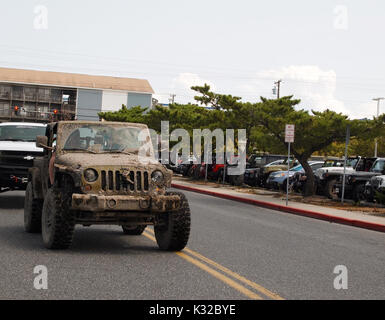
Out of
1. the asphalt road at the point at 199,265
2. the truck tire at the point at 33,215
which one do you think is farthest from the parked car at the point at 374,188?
the truck tire at the point at 33,215

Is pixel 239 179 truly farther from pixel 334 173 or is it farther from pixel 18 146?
pixel 18 146

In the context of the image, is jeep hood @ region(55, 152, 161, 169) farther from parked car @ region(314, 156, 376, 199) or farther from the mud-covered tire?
parked car @ region(314, 156, 376, 199)

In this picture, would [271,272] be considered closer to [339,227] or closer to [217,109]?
[339,227]

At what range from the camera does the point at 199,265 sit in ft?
26.6

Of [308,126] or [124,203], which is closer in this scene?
[124,203]

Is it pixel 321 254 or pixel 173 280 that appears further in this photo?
pixel 321 254

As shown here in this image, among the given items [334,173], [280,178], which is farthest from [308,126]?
[280,178]

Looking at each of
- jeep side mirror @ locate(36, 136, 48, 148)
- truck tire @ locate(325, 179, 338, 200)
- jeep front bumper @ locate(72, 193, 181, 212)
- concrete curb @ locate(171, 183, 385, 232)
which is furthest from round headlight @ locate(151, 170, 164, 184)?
truck tire @ locate(325, 179, 338, 200)

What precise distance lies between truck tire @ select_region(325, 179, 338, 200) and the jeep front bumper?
55.0 ft

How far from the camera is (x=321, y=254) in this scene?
10.0 meters

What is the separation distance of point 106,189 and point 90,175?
31 cm

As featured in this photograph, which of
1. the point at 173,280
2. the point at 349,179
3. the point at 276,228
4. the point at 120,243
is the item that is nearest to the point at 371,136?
the point at 349,179

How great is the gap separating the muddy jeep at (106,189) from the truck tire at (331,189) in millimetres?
15945
